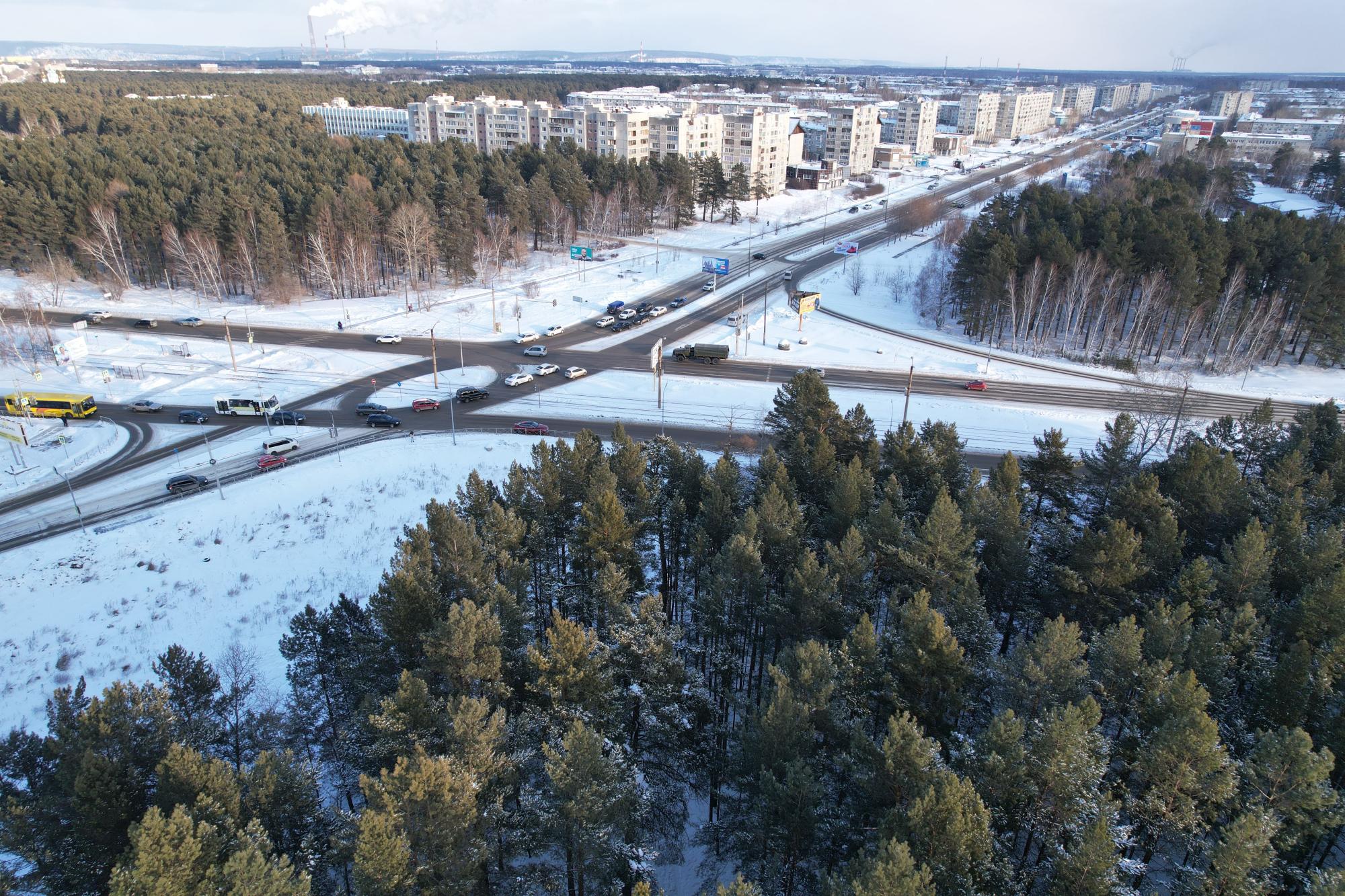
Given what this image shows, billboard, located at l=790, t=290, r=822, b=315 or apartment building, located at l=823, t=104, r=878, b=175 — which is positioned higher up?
apartment building, located at l=823, t=104, r=878, b=175

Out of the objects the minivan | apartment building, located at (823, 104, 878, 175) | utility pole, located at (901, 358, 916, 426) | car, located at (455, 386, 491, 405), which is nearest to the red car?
the minivan

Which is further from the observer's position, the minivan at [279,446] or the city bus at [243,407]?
the city bus at [243,407]

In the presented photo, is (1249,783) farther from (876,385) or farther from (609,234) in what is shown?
(609,234)

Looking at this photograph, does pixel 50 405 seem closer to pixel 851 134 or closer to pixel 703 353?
pixel 703 353

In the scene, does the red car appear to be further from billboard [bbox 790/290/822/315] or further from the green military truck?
billboard [bbox 790/290/822/315]

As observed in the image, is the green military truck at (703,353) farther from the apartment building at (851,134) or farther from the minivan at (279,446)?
the apartment building at (851,134)

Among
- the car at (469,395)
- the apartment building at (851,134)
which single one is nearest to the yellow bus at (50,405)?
the car at (469,395)

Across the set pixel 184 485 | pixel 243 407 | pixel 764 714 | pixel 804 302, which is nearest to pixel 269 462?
pixel 184 485
